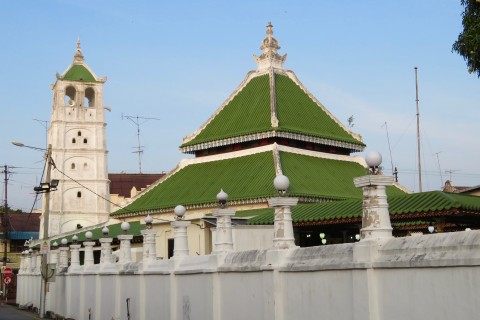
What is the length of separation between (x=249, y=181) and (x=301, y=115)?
734 centimetres

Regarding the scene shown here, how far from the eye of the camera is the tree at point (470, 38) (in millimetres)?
19672

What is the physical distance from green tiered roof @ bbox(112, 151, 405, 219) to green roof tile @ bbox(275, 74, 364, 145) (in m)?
1.64

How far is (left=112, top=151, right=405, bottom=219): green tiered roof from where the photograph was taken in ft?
124

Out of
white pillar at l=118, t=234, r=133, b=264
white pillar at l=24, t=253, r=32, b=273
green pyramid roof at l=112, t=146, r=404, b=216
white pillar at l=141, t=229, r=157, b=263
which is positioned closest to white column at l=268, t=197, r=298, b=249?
white pillar at l=141, t=229, r=157, b=263

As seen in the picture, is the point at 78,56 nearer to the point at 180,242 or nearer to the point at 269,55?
the point at 269,55

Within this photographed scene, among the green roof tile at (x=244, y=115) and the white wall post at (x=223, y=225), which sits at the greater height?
the green roof tile at (x=244, y=115)

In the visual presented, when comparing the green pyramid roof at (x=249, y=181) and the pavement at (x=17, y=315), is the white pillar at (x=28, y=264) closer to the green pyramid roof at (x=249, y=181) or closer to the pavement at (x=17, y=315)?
the pavement at (x=17, y=315)

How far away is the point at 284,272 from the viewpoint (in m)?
16.7

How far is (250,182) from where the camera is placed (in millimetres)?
38938

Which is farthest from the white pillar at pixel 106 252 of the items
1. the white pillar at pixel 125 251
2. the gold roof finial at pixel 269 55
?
the gold roof finial at pixel 269 55

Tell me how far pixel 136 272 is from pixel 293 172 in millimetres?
14595

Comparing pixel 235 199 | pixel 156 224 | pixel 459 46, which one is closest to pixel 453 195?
pixel 459 46

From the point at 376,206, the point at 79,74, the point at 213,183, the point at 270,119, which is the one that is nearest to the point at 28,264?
the point at 213,183

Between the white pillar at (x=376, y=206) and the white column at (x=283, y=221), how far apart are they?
3418mm
